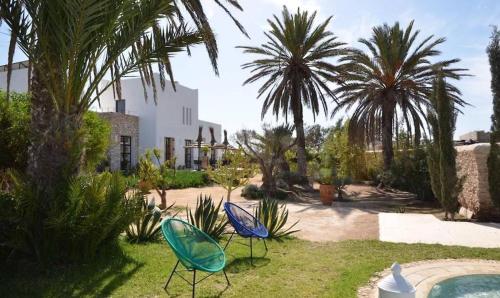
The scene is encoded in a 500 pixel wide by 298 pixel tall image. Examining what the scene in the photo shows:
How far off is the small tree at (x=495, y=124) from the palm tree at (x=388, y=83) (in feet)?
22.3

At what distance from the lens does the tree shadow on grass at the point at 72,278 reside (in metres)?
4.55

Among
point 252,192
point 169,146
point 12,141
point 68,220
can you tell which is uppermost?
point 169,146

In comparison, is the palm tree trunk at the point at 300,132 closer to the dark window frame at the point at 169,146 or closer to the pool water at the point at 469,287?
the pool water at the point at 469,287

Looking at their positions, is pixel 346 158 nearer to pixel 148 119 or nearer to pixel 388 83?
pixel 388 83

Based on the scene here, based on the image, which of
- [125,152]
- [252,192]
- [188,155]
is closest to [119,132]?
[125,152]

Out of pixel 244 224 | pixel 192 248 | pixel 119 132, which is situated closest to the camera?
pixel 192 248

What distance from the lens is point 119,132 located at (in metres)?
26.7

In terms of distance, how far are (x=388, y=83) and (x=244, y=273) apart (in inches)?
612

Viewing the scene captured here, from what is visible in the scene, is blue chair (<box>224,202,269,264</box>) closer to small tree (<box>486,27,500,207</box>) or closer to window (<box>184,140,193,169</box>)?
small tree (<box>486,27,500,207</box>)

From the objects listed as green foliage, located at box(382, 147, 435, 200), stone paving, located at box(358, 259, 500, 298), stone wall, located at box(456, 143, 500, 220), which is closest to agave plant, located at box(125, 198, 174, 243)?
stone paving, located at box(358, 259, 500, 298)

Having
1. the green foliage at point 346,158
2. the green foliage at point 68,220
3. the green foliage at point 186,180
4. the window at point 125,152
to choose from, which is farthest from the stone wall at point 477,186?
the window at point 125,152

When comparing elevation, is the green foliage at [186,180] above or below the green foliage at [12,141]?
below

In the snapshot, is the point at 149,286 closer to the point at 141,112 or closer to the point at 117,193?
the point at 117,193

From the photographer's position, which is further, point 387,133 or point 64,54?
point 387,133
